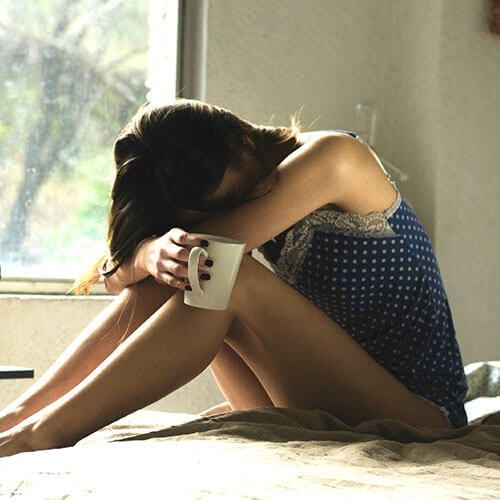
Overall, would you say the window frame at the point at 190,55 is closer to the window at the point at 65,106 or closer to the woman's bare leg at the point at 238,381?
the window at the point at 65,106

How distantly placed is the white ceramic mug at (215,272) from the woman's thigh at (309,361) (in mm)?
122

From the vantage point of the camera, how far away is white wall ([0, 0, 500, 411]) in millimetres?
2387

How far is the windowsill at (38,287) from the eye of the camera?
2.28 meters

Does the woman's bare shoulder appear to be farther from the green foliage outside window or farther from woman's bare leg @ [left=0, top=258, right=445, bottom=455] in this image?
the green foliage outside window

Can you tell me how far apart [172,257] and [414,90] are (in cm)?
155

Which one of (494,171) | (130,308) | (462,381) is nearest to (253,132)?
(130,308)

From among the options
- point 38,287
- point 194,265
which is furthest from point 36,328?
point 194,265

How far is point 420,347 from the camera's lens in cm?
139

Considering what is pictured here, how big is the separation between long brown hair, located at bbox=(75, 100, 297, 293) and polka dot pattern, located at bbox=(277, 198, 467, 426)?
0.65 feet

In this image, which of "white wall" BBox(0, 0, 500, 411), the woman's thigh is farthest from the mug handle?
"white wall" BBox(0, 0, 500, 411)

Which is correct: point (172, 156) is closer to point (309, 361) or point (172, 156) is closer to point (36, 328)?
point (309, 361)

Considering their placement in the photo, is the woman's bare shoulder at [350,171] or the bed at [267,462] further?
the woman's bare shoulder at [350,171]

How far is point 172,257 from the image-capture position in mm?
1149

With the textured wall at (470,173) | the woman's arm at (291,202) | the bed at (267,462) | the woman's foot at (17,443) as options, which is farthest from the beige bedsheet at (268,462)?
the textured wall at (470,173)
